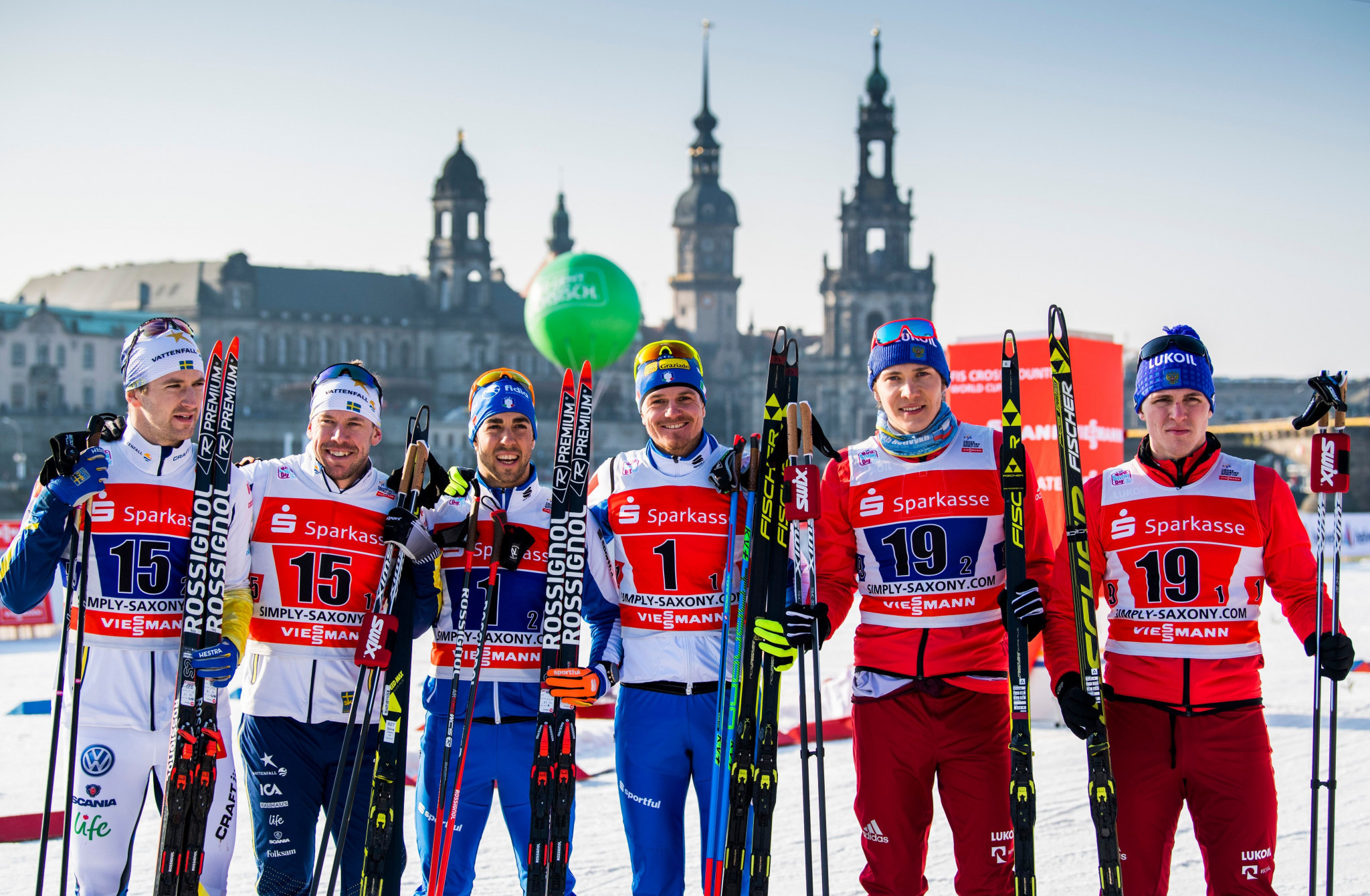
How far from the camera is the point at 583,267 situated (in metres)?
23.8

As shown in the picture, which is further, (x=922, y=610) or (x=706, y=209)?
(x=706, y=209)

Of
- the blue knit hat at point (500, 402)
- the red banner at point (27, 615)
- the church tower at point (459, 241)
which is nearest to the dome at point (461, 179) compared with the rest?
the church tower at point (459, 241)

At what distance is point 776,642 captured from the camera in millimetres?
3914

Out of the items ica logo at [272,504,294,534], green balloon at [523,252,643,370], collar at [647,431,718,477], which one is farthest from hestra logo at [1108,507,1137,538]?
green balloon at [523,252,643,370]

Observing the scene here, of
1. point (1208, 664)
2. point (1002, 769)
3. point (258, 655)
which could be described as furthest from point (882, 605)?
point (258, 655)

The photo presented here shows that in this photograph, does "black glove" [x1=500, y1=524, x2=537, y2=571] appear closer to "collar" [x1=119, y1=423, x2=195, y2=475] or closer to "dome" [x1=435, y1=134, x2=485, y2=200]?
"collar" [x1=119, y1=423, x2=195, y2=475]

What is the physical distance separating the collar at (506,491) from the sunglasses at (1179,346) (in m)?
2.27

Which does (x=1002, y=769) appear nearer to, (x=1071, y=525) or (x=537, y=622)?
(x=1071, y=525)

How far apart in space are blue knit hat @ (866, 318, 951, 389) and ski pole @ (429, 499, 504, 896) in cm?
145

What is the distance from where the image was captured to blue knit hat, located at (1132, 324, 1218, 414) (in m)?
3.99

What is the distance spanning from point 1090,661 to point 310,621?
267 cm

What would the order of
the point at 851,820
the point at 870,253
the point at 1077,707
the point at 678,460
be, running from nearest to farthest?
the point at 1077,707 < the point at 678,460 < the point at 851,820 < the point at 870,253

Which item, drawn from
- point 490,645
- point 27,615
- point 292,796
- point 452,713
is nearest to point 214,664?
point 292,796

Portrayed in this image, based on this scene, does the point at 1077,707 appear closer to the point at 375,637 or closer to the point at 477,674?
the point at 477,674
